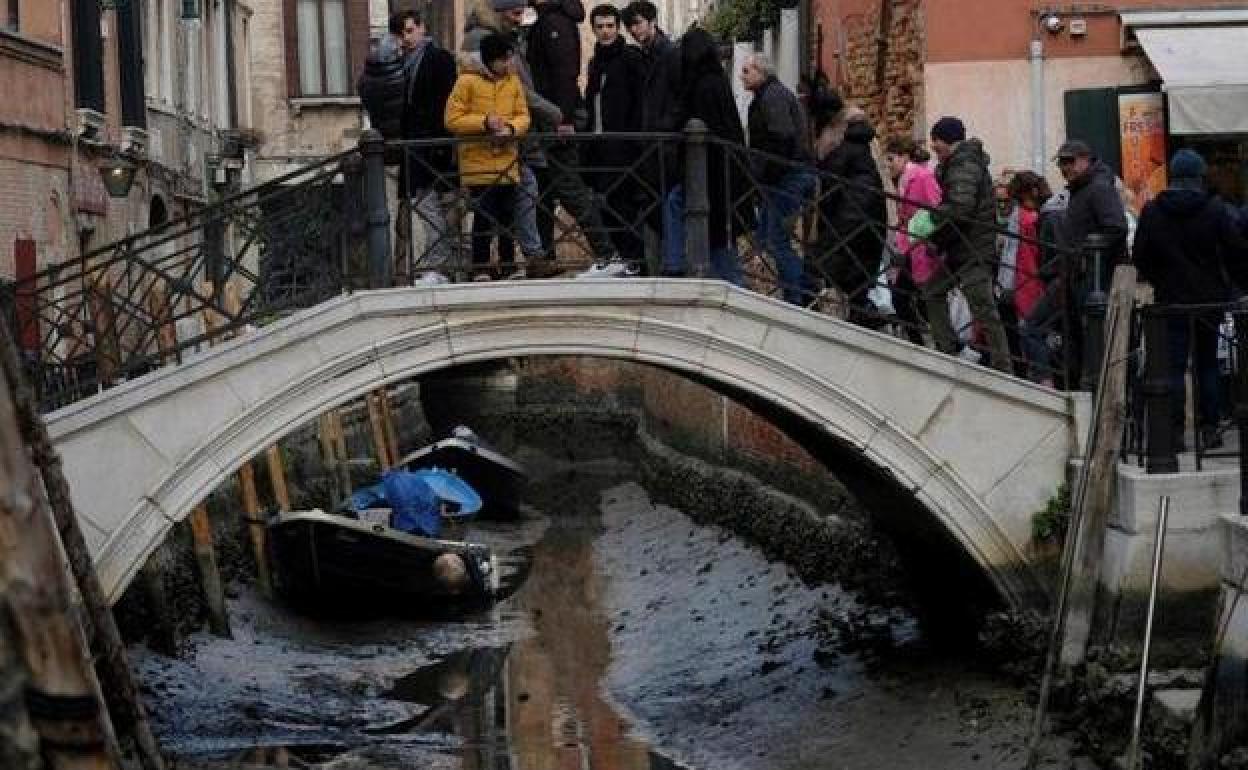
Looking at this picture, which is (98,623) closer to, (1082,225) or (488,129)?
(488,129)

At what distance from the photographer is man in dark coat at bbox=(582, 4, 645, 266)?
55.8ft

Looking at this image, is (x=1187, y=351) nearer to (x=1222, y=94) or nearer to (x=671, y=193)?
(x=671, y=193)

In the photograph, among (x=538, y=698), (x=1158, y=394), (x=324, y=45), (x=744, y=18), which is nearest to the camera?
(x=1158, y=394)

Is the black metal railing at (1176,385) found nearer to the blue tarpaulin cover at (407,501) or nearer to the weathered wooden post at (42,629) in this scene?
the weathered wooden post at (42,629)

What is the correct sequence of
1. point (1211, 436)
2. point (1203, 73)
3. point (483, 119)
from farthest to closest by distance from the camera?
point (1203, 73) < point (483, 119) < point (1211, 436)

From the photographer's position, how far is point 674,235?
16844mm

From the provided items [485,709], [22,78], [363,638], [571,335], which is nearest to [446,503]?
[363,638]

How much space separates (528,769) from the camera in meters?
18.5

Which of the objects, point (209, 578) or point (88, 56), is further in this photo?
point (88, 56)

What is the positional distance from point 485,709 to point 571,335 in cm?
502

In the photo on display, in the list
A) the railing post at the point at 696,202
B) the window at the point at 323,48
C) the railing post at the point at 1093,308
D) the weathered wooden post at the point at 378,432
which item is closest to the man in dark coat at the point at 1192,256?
the railing post at the point at 1093,308

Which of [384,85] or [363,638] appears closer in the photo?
[384,85]

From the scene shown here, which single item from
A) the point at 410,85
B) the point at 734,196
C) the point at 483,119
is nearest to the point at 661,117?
the point at 734,196

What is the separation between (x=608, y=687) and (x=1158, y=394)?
23.1ft
